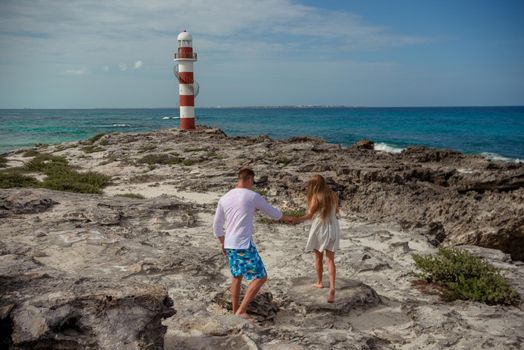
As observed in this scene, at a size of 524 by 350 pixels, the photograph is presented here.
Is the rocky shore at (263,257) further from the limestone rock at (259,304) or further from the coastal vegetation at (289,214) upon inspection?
the coastal vegetation at (289,214)

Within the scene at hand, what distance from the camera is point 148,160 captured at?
72.9 feet

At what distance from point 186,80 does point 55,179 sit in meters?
19.9

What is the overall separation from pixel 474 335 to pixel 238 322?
114 inches

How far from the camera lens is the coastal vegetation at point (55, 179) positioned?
1519cm

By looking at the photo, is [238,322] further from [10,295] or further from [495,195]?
[495,195]

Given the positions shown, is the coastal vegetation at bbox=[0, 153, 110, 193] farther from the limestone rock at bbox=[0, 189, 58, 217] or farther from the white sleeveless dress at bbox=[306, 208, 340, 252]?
the white sleeveless dress at bbox=[306, 208, 340, 252]

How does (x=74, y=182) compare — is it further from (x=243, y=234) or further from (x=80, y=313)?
(x=80, y=313)

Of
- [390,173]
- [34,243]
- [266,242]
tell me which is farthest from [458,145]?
[34,243]

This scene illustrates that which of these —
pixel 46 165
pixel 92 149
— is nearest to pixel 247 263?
pixel 46 165

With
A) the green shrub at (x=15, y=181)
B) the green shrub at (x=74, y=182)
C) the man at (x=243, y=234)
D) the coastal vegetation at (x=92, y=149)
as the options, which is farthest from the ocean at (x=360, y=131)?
the man at (x=243, y=234)

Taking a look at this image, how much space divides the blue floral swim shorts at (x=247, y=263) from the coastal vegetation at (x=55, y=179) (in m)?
10.6

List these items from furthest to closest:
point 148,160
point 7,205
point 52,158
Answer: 1. point 52,158
2. point 148,160
3. point 7,205

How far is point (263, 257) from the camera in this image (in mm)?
9062

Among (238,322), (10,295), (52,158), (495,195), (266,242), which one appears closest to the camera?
(10,295)
